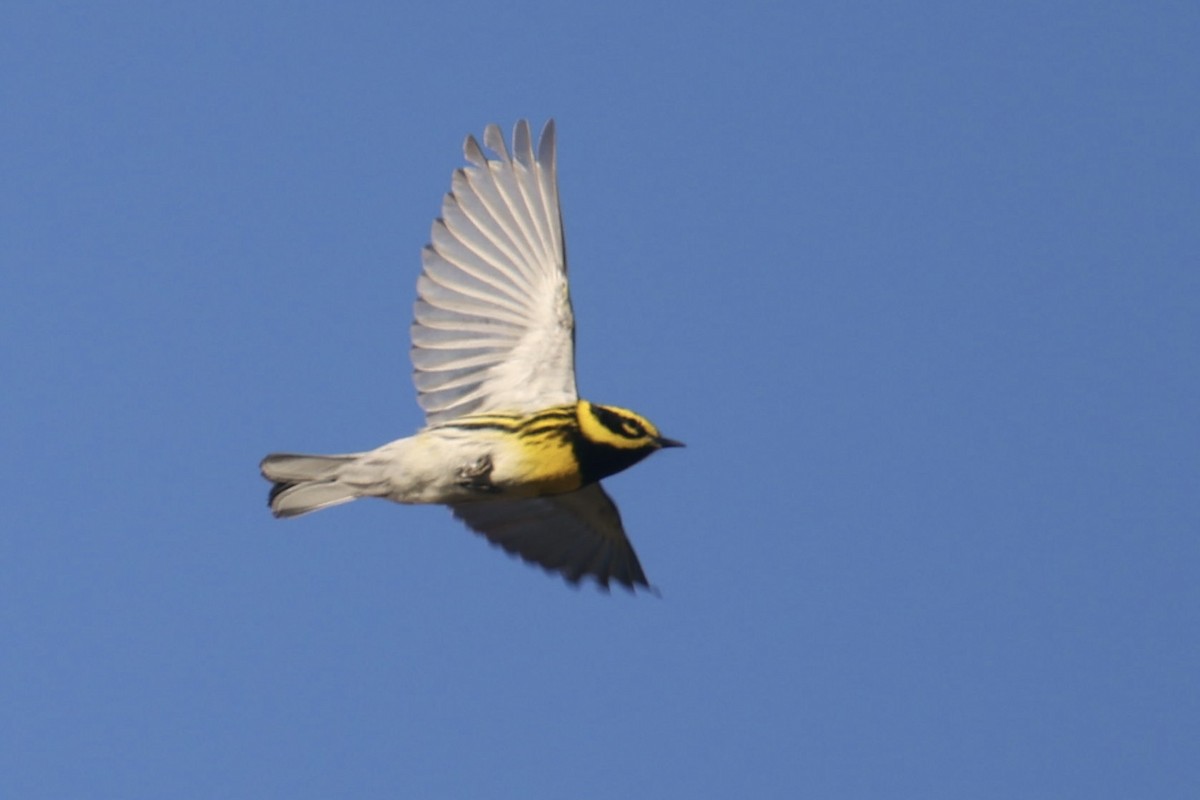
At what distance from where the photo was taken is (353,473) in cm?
1105

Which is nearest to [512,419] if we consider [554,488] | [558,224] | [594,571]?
[554,488]

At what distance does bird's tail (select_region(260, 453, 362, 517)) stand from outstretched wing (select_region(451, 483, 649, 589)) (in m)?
1.39

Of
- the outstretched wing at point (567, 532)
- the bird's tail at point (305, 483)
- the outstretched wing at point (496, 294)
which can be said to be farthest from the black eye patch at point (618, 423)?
the outstretched wing at point (567, 532)

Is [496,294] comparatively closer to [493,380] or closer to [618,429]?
[493,380]

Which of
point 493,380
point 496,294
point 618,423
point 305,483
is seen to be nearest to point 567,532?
point 493,380

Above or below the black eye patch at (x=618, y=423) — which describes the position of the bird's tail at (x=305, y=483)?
below

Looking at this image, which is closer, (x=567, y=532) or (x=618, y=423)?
(x=618, y=423)

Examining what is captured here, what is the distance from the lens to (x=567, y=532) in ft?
42.2

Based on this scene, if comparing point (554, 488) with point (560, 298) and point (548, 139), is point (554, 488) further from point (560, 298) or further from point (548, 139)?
point (548, 139)

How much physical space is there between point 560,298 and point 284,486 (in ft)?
5.53

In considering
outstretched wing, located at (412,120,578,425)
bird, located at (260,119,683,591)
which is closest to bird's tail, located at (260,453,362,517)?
bird, located at (260,119,683,591)

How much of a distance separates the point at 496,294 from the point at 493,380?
0.46 meters

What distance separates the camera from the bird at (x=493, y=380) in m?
10.9

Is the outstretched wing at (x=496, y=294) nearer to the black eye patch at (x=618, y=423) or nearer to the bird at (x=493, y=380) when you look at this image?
the bird at (x=493, y=380)
